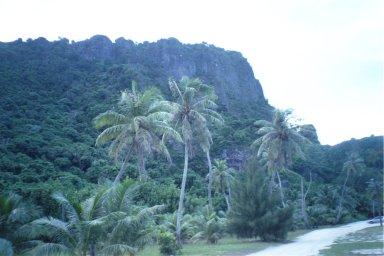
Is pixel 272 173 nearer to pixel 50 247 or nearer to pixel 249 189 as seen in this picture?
pixel 249 189

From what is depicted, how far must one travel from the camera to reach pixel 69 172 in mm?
50688

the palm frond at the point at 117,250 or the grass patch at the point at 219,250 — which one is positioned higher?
the palm frond at the point at 117,250

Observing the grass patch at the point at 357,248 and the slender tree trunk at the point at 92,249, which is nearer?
the slender tree trunk at the point at 92,249

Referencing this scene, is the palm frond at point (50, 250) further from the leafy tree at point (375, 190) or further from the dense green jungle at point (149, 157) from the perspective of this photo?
the leafy tree at point (375, 190)

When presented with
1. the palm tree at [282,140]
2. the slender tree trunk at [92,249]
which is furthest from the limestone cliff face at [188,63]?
the slender tree trunk at [92,249]

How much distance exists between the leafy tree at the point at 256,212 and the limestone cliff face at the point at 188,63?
67.7 m

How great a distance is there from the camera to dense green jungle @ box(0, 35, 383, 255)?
56.0ft

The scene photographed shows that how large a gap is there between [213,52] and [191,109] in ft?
325

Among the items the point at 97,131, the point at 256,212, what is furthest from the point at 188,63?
the point at 256,212

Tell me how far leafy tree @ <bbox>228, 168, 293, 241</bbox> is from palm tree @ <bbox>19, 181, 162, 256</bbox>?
13427 mm

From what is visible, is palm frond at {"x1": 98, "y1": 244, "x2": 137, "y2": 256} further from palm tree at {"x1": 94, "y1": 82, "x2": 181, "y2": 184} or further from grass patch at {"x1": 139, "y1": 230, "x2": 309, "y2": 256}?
palm tree at {"x1": 94, "y1": 82, "x2": 181, "y2": 184}

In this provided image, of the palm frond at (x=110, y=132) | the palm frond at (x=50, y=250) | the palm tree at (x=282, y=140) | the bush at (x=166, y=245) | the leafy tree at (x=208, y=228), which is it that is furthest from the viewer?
the palm tree at (x=282, y=140)

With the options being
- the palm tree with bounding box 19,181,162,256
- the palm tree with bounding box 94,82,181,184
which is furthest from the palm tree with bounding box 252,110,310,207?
the palm tree with bounding box 19,181,162,256

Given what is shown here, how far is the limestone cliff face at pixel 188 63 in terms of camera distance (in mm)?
108000
